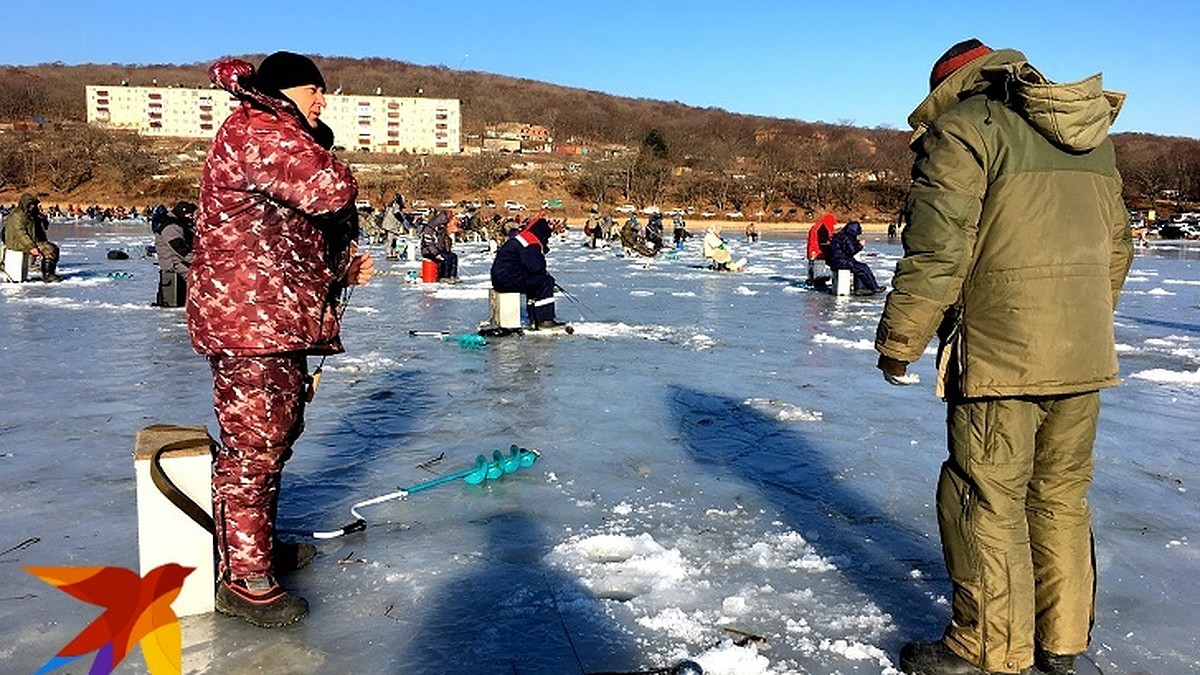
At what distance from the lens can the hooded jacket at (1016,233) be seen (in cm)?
267

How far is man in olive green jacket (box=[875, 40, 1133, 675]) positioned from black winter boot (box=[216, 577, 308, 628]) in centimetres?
217

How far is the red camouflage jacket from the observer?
3031 millimetres

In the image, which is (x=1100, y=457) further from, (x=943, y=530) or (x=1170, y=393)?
(x=943, y=530)

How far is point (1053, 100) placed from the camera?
2600mm

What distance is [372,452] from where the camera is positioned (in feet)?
18.5

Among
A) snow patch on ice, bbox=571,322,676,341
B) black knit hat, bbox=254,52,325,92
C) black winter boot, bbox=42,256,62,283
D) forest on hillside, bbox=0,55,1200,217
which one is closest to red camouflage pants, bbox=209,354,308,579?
black knit hat, bbox=254,52,325,92

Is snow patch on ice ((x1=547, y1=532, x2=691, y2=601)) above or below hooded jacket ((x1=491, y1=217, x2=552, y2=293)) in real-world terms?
below

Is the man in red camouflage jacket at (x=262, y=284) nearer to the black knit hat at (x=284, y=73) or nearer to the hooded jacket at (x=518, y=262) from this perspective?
the black knit hat at (x=284, y=73)

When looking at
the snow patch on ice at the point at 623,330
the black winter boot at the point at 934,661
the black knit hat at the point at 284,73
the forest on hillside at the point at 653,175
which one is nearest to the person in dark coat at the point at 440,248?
the snow patch on ice at the point at 623,330

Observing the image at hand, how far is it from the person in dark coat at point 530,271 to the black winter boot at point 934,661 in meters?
8.35

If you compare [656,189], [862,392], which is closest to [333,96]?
[656,189]

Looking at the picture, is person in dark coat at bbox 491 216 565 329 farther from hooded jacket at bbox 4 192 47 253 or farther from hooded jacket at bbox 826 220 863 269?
hooded jacket at bbox 4 192 47 253

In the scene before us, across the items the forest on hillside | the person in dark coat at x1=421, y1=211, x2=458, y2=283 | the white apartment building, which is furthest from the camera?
the white apartment building

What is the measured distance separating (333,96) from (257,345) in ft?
526
